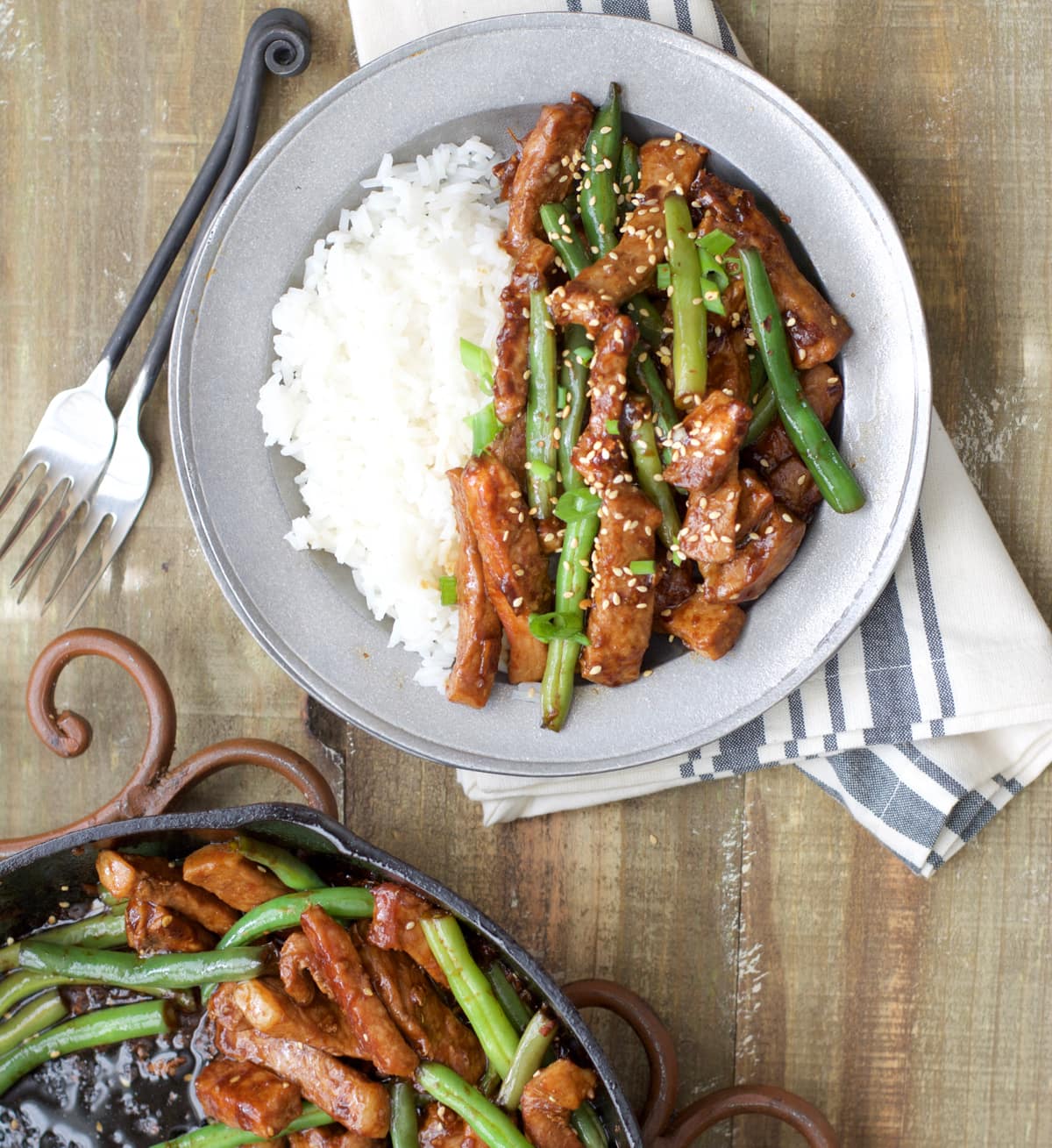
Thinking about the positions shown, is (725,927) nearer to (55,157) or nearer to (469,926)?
(469,926)

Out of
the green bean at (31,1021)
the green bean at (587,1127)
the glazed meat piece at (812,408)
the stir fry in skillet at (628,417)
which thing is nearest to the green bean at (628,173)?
the stir fry in skillet at (628,417)

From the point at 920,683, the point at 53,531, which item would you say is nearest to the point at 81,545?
the point at 53,531

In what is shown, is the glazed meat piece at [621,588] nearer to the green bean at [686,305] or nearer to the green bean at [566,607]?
the green bean at [566,607]

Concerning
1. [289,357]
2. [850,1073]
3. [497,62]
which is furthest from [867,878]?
[497,62]

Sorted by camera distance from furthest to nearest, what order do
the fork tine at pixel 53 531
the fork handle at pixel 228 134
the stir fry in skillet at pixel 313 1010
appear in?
the fork tine at pixel 53 531 → the fork handle at pixel 228 134 → the stir fry in skillet at pixel 313 1010

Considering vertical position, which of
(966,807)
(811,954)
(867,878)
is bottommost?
(811,954)
